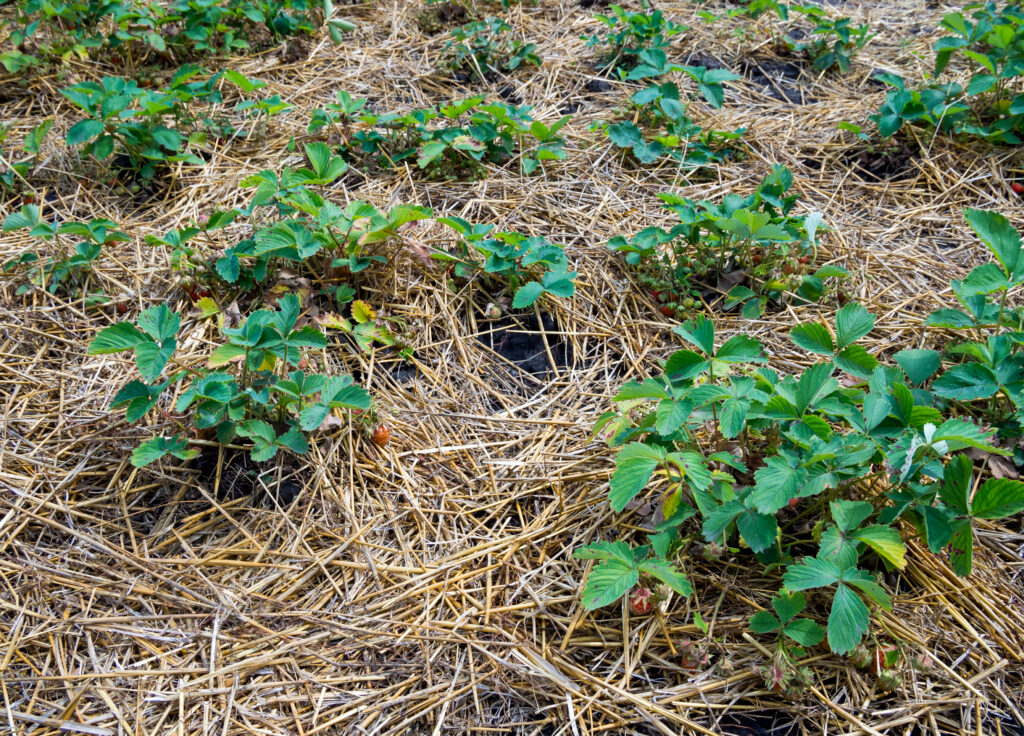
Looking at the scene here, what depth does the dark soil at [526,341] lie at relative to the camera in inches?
72.6

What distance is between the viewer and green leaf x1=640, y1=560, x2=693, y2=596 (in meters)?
1.19

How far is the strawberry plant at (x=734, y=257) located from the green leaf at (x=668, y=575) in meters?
0.84

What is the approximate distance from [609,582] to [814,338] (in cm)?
68

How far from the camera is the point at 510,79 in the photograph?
275 centimetres

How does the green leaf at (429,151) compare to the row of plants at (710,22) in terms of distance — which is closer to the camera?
the green leaf at (429,151)

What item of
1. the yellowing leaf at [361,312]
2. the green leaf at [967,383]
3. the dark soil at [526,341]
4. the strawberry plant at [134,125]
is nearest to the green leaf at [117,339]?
the yellowing leaf at [361,312]

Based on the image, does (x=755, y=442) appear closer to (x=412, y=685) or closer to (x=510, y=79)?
(x=412, y=685)

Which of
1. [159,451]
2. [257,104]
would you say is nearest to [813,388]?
[159,451]

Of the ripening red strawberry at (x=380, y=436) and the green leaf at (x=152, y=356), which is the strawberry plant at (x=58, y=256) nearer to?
the green leaf at (x=152, y=356)

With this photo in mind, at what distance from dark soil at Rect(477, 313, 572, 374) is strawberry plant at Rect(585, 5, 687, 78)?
4.15ft

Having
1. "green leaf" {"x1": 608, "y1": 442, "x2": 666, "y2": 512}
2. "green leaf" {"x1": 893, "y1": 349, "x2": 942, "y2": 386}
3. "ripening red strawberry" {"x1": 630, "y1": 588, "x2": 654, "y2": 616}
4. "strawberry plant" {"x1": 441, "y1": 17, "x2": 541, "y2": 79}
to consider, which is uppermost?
"strawberry plant" {"x1": 441, "y1": 17, "x2": 541, "y2": 79}

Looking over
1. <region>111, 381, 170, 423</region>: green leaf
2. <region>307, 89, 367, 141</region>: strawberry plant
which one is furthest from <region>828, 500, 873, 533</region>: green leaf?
<region>307, 89, 367, 141</region>: strawberry plant

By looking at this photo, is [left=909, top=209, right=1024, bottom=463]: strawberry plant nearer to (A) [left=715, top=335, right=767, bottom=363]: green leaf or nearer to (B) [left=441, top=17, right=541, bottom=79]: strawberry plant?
(A) [left=715, top=335, right=767, bottom=363]: green leaf

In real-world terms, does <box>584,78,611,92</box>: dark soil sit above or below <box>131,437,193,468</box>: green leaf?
above
